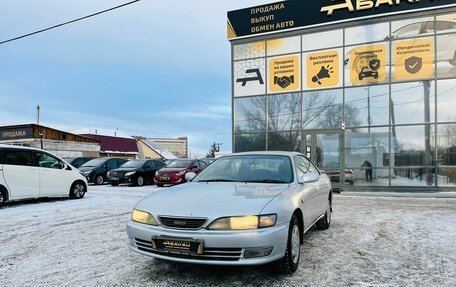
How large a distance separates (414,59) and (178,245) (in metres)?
14.5

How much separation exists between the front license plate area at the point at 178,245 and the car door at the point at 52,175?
8.29m

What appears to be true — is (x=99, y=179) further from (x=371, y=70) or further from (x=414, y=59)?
(x=414, y=59)

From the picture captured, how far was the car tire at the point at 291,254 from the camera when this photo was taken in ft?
13.3

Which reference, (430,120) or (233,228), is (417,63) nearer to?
(430,120)

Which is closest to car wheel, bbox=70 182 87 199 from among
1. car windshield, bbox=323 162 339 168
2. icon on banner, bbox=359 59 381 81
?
car windshield, bbox=323 162 339 168

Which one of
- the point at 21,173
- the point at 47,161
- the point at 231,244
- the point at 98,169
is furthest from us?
the point at 98,169

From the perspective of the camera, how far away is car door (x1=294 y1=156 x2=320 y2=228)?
495cm

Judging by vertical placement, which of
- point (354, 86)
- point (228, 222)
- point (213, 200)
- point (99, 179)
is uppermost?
point (354, 86)

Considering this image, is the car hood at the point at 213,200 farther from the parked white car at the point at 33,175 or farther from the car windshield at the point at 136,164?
the car windshield at the point at 136,164

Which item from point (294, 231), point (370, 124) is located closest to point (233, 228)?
point (294, 231)

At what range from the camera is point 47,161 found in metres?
11.0

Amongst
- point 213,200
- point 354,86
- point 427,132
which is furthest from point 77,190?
point 427,132

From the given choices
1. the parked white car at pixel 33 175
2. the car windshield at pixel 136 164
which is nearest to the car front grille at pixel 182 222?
the parked white car at pixel 33 175

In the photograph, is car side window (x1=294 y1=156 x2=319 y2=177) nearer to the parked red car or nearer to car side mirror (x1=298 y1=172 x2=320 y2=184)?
car side mirror (x1=298 y1=172 x2=320 y2=184)
